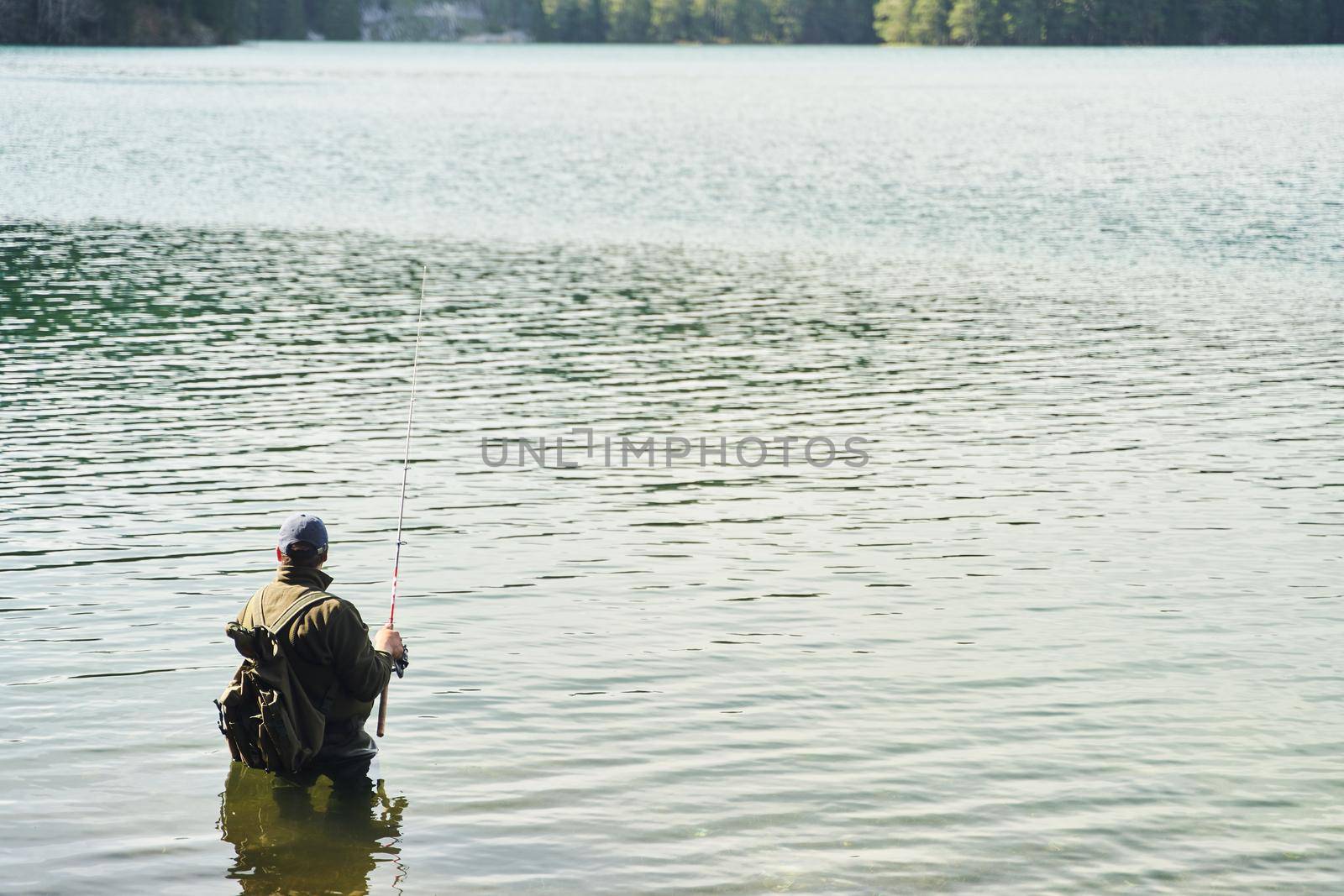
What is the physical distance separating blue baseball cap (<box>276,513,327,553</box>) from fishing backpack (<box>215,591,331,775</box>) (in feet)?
0.98

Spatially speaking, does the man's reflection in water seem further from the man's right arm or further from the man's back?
the man's right arm

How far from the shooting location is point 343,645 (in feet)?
30.1

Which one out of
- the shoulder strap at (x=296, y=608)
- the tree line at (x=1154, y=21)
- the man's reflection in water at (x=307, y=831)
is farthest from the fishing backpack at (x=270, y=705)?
the tree line at (x=1154, y=21)

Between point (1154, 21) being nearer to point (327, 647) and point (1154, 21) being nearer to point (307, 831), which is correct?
point (307, 831)

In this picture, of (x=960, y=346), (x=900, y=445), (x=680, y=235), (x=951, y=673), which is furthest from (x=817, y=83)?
(x=951, y=673)

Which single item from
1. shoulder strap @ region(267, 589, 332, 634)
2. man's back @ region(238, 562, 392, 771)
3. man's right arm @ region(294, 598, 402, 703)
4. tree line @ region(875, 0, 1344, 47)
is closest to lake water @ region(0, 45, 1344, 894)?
man's back @ region(238, 562, 392, 771)

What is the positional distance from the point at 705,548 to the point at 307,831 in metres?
7.38

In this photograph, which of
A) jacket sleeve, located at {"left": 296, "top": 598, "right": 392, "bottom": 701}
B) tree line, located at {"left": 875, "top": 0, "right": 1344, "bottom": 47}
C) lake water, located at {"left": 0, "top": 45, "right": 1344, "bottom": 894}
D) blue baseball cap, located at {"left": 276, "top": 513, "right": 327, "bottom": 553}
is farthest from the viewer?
tree line, located at {"left": 875, "top": 0, "right": 1344, "bottom": 47}

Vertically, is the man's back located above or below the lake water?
above

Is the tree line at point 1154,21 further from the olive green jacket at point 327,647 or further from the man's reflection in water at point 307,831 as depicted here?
the olive green jacket at point 327,647

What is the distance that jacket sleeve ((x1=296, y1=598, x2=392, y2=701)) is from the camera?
→ 9.12 meters

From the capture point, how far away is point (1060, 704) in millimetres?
12336

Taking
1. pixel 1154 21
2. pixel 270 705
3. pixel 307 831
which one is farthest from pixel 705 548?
pixel 1154 21

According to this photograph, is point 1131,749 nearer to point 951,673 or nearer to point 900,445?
point 951,673
